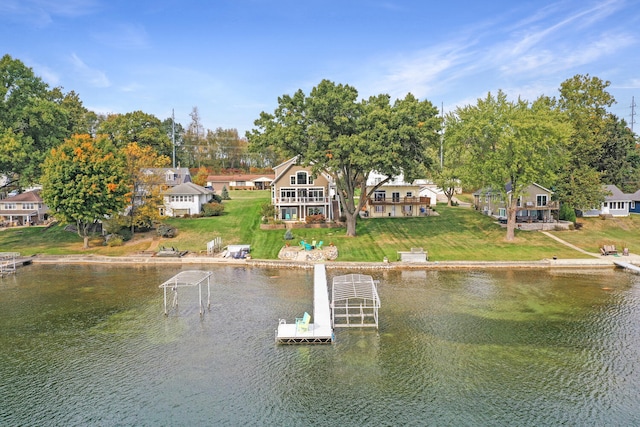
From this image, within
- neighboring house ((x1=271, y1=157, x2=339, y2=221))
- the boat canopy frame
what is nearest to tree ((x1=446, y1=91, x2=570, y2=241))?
neighboring house ((x1=271, y1=157, x2=339, y2=221))

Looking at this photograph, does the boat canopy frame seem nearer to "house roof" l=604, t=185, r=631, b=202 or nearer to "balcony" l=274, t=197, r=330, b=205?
"balcony" l=274, t=197, r=330, b=205

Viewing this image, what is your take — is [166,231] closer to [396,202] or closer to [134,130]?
[396,202]

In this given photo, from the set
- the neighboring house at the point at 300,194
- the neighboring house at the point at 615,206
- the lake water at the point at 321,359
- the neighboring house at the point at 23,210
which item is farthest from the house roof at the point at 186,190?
the neighboring house at the point at 615,206

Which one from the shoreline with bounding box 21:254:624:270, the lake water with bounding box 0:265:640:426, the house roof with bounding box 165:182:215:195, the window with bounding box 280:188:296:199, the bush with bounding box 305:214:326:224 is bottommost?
the lake water with bounding box 0:265:640:426

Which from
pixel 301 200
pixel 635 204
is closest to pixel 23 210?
pixel 301 200

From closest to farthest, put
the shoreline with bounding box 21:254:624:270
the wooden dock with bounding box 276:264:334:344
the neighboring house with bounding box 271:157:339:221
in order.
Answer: the wooden dock with bounding box 276:264:334:344, the shoreline with bounding box 21:254:624:270, the neighboring house with bounding box 271:157:339:221

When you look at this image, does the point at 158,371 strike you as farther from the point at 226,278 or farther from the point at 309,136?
the point at 309,136

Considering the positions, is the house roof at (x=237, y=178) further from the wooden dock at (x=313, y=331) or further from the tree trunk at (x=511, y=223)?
the wooden dock at (x=313, y=331)

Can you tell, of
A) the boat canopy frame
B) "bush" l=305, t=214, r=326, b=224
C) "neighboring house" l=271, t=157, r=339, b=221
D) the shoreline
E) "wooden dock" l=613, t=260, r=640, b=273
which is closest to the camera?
the boat canopy frame
